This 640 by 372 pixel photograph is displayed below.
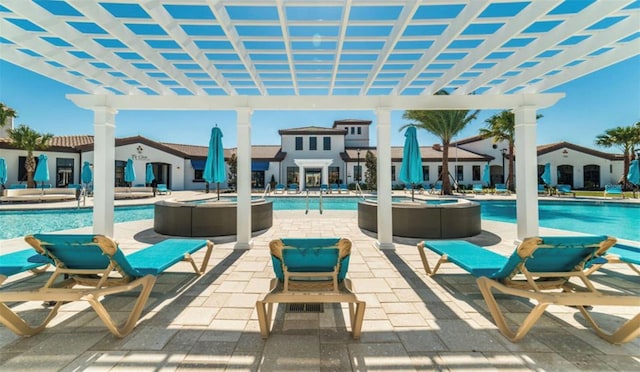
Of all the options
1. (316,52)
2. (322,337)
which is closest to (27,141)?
(316,52)

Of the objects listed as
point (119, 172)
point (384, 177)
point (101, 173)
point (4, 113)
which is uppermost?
point (4, 113)

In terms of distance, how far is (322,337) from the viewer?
2697mm

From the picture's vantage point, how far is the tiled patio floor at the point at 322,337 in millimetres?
2326

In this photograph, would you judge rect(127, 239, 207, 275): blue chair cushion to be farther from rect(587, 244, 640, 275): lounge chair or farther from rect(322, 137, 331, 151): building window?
rect(322, 137, 331, 151): building window

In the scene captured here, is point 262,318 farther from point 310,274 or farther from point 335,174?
point 335,174

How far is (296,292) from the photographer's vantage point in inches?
107

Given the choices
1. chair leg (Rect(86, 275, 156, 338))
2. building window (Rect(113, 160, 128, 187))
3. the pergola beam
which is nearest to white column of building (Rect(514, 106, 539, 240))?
the pergola beam

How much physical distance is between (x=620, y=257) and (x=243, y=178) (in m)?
6.74

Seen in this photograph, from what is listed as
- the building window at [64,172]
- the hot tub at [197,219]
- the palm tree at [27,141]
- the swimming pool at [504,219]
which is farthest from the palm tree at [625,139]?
the building window at [64,172]

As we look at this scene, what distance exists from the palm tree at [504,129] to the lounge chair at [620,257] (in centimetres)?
2261

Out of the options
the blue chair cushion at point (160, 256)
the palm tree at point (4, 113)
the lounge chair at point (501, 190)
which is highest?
the palm tree at point (4, 113)

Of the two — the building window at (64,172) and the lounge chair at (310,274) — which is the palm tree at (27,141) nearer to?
the building window at (64,172)

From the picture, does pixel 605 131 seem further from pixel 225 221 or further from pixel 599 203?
pixel 225 221

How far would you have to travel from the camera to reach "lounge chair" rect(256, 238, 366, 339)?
8.61 ft
